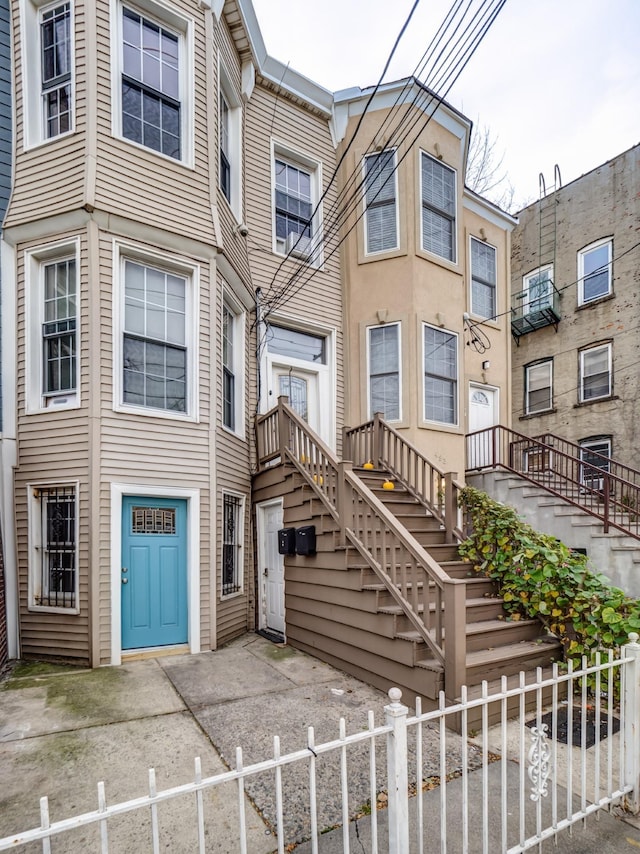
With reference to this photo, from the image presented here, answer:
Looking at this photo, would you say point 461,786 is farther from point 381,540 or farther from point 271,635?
point 271,635

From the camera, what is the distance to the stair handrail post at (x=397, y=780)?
212cm

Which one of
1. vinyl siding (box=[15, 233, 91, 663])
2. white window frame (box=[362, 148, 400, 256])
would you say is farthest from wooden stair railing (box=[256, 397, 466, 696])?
white window frame (box=[362, 148, 400, 256])

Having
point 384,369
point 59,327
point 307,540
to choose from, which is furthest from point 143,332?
point 384,369

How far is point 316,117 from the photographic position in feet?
30.5

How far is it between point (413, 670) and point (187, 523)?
339 centimetres

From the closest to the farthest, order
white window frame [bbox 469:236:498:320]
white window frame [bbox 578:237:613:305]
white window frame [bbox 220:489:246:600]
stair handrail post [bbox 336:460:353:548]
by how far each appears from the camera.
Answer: stair handrail post [bbox 336:460:353:548]
white window frame [bbox 220:489:246:600]
white window frame [bbox 469:236:498:320]
white window frame [bbox 578:237:613:305]

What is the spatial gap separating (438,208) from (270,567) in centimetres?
726

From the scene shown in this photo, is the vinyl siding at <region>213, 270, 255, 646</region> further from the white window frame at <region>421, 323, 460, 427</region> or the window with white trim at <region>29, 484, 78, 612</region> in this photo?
the white window frame at <region>421, 323, 460, 427</region>

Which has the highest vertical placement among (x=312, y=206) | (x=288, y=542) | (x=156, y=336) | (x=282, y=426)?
(x=312, y=206)

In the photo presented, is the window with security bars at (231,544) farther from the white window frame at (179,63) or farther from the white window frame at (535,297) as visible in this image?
the white window frame at (535,297)

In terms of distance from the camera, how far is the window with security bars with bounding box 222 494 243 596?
6992mm

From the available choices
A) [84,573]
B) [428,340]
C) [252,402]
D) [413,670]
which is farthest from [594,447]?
[84,573]

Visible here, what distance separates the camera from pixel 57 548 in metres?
5.99

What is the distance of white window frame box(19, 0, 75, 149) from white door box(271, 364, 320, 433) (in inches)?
179
